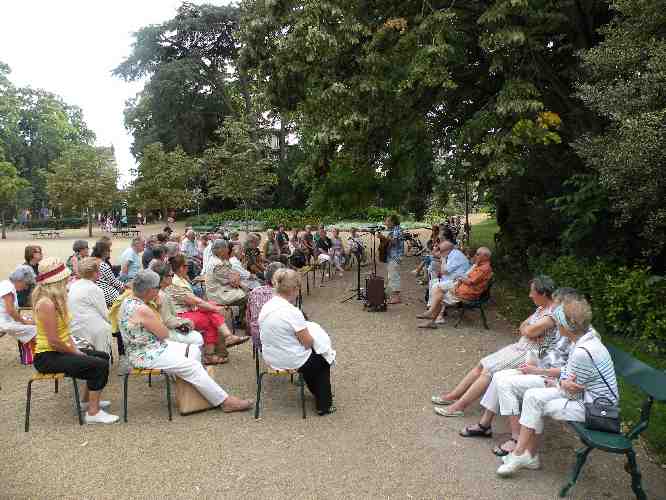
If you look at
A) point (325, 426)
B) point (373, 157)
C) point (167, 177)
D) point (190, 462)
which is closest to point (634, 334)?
point (325, 426)

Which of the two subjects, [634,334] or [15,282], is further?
[634,334]

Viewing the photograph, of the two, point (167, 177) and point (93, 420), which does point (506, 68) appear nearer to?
point (93, 420)

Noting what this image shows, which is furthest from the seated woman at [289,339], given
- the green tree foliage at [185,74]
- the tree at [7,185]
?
the green tree foliage at [185,74]

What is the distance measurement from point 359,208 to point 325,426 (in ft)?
34.6

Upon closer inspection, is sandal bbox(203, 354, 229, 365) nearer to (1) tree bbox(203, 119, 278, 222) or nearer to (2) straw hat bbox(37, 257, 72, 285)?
(2) straw hat bbox(37, 257, 72, 285)

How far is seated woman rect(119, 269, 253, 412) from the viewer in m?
4.79

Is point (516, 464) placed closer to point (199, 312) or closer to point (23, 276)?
point (199, 312)

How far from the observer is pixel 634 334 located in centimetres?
704

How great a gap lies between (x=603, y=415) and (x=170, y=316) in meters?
4.21

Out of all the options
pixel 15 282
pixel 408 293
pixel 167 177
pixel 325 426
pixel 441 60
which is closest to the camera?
pixel 325 426

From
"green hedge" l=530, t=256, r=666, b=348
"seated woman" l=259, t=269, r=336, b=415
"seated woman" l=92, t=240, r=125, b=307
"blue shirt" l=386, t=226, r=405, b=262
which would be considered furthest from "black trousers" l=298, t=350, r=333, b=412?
"blue shirt" l=386, t=226, r=405, b=262

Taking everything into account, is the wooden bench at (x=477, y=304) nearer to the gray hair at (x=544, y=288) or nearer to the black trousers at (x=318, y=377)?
the gray hair at (x=544, y=288)

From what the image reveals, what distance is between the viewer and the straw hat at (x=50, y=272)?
4531mm

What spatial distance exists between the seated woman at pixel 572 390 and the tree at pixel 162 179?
30.0 m
